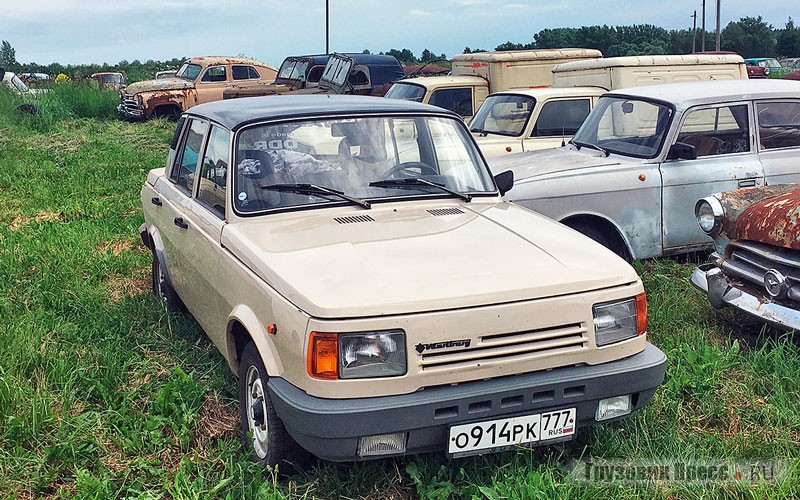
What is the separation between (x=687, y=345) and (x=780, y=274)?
2.16 feet

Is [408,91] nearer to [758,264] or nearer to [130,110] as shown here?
[758,264]

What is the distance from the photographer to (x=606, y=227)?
6492 millimetres

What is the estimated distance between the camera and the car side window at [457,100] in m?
11.5

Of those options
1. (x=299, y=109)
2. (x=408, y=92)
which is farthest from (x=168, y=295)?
(x=408, y=92)

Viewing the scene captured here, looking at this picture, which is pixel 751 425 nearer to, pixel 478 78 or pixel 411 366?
pixel 411 366

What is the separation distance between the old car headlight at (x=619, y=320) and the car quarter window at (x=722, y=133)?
144 inches

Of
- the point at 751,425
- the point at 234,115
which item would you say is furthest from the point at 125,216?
the point at 751,425

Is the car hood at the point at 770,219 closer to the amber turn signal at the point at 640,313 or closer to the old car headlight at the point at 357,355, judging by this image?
the amber turn signal at the point at 640,313

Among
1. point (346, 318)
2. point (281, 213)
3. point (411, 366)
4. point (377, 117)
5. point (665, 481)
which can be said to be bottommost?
point (665, 481)

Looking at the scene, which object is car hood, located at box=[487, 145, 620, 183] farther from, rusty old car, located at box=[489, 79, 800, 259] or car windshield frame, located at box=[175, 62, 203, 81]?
car windshield frame, located at box=[175, 62, 203, 81]

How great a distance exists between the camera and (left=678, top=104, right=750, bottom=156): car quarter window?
6688mm

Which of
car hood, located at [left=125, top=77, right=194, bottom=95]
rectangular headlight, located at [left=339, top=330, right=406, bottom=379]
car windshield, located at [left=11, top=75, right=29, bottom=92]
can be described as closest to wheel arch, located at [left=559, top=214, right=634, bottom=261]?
rectangular headlight, located at [left=339, top=330, right=406, bottom=379]

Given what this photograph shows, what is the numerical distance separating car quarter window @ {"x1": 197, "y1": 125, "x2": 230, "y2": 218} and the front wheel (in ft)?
3.01

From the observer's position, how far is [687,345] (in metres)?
4.82
